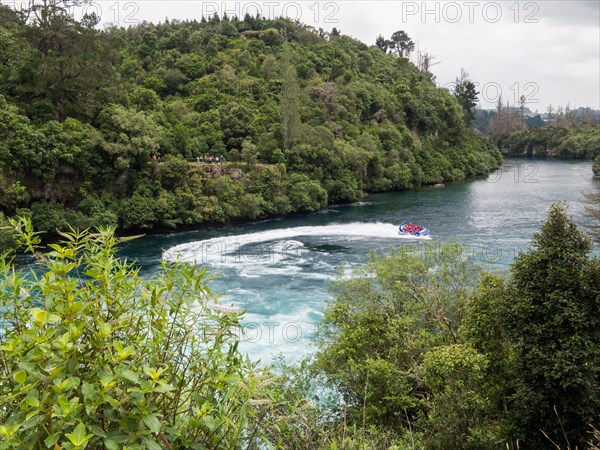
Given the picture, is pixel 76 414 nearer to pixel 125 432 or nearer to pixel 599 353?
pixel 125 432

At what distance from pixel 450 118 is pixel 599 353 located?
67030mm

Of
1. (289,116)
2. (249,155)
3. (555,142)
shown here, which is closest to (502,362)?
(249,155)

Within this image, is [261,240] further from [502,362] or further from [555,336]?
[555,336]

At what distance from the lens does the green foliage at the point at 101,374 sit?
87.6 inches

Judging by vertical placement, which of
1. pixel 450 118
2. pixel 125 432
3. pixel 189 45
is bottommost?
pixel 125 432

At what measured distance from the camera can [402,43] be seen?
94.6 meters

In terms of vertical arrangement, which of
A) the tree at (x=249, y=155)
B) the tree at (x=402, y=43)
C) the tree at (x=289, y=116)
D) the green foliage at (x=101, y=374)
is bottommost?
the green foliage at (x=101, y=374)

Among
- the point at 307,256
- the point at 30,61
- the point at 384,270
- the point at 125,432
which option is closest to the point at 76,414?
the point at 125,432

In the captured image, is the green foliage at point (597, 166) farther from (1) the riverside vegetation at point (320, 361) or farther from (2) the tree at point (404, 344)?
(1) the riverside vegetation at point (320, 361)

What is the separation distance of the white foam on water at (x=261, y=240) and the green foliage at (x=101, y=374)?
68.0ft

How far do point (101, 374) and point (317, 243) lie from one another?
2645 cm

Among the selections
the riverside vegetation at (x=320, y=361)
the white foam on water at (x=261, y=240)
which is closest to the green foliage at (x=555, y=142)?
the white foam on water at (x=261, y=240)

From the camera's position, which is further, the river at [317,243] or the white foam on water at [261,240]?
the white foam on water at [261,240]

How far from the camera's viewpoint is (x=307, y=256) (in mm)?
26188
